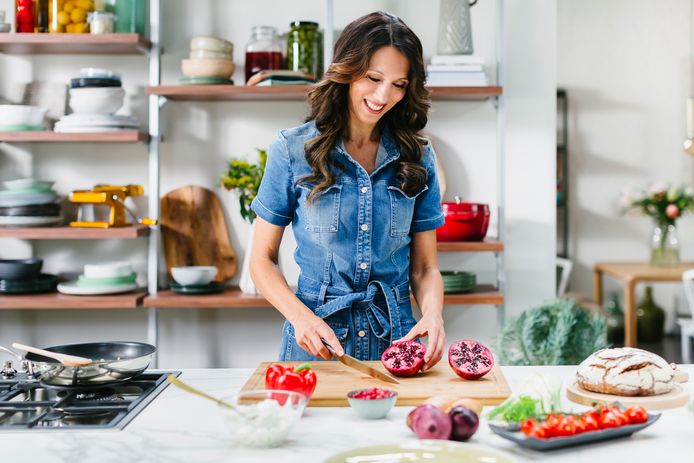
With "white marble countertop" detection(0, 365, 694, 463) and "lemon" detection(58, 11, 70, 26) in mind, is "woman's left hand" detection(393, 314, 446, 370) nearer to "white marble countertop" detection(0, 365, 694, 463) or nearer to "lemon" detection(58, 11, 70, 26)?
"white marble countertop" detection(0, 365, 694, 463)

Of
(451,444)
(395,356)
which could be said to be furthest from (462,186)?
(451,444)

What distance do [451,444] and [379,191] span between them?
965 mm

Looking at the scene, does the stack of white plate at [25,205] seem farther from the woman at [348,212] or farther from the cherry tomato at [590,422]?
the cherry tomato at [590,422]

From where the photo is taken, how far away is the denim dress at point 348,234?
2139 mm

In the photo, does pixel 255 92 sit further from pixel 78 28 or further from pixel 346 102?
pixel 346 102

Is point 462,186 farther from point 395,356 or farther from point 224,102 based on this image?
point 395,356

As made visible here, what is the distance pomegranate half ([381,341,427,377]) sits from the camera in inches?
72.6

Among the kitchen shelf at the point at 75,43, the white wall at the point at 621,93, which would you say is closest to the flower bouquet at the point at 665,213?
the white wall at the point at 621,93

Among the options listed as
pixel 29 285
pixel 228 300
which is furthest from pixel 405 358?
pixel 29 285

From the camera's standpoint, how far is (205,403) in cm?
170

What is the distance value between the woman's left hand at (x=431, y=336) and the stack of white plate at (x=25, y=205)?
2.07 metres

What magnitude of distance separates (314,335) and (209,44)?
1.92 meters

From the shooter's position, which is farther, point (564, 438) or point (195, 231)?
point (195, 231)

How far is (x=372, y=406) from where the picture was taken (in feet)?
5.03
